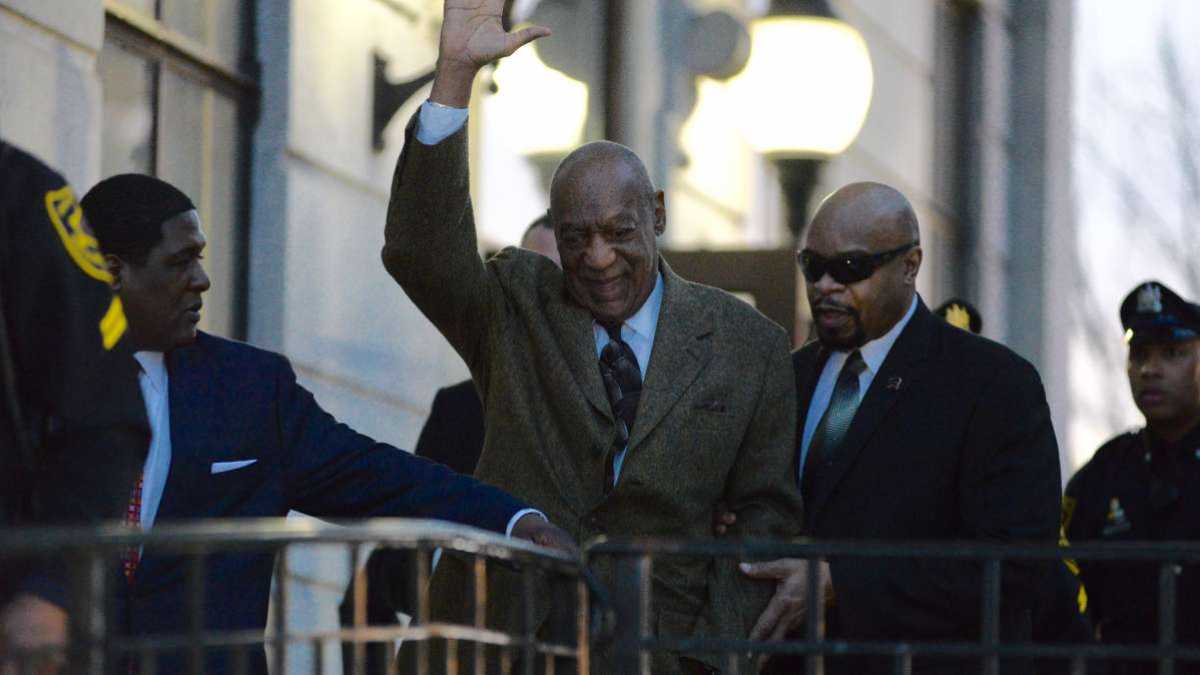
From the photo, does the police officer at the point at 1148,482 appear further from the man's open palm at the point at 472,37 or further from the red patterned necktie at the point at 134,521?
the red patterned necktie at the point at 134,521

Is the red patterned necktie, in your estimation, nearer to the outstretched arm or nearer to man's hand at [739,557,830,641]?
the outstretched arm

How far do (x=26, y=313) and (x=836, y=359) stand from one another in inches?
98.7

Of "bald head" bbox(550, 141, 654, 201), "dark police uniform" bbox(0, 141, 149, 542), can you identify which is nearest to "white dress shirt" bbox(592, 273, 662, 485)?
"bald head" bbox(550, 141, 654, 201)

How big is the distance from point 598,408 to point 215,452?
772 mm

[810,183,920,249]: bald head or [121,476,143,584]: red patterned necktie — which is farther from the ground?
[810,183,920,249]: bald head

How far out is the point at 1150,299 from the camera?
7777 mm

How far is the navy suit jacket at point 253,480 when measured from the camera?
4.48 meters

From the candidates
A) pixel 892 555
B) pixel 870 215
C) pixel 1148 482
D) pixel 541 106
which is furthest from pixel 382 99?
pixel 892 555

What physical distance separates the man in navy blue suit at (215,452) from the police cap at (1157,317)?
367 centimetres

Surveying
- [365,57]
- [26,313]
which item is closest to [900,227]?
[26,313]

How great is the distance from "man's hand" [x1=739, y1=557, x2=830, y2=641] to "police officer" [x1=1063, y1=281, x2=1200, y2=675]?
2435mm

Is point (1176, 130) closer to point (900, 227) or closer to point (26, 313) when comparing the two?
point (900, 227)

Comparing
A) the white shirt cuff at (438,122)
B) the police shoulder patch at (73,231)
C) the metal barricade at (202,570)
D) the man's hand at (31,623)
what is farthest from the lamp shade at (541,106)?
the man's hand at (31,623)

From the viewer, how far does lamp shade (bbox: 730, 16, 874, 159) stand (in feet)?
30.0
